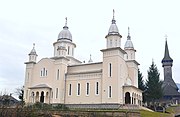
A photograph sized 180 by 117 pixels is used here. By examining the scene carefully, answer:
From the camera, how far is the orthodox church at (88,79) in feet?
138

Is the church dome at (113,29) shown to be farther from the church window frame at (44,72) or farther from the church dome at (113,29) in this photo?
the church window frame at (44,72)

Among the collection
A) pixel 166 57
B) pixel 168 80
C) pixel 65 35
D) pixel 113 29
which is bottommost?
pixel 168 80

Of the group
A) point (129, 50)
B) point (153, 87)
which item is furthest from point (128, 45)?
point (153, 87)

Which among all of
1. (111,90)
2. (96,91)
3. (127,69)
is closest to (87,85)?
(96,91)

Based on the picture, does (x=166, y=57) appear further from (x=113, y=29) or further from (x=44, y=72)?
(x=44, y=72)

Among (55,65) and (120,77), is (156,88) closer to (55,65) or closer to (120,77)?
(120,77)

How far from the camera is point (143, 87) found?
57781 mm

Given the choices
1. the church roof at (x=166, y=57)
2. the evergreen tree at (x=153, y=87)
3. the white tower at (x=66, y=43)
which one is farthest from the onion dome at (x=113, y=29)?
the church roof at (x=166, y=57)

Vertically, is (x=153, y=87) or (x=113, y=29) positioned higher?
(x=113, y=29)

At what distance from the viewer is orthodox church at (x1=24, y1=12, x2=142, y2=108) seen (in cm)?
4219

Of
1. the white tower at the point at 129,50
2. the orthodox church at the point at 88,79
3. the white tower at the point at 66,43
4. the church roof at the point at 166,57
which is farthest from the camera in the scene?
the church roof at the point at 166,57

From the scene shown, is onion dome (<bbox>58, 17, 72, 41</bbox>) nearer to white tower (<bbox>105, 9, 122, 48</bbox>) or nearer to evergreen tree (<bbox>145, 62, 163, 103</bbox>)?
white tower (<bbox>105, 9, 122, 48</bbox>)

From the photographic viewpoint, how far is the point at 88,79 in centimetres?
4491

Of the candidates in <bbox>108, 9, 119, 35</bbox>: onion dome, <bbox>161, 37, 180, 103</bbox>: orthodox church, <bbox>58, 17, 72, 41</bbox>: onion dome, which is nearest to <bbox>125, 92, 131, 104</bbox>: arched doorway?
<bbox>108, 9, 119, 35</bbox>: onion dome
